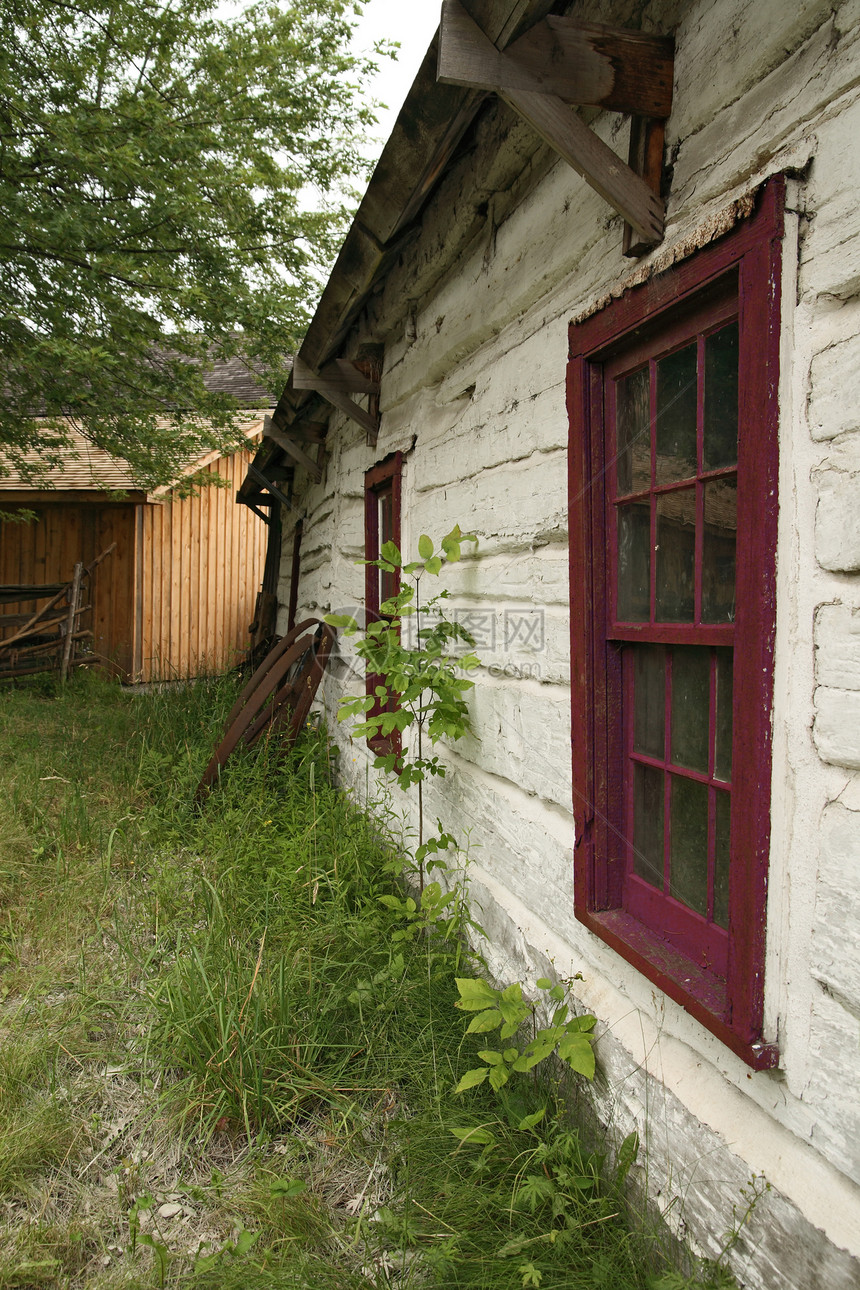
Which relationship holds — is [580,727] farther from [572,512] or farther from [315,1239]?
[315,1239]

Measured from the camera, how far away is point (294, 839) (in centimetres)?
405

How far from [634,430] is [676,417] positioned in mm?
184

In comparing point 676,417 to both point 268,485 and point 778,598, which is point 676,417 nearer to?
point 778,598

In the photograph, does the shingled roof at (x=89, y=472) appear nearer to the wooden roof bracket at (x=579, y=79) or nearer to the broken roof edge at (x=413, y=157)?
the broken roof edge at (x=413, y=157)

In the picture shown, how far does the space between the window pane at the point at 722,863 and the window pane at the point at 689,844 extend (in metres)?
0.06

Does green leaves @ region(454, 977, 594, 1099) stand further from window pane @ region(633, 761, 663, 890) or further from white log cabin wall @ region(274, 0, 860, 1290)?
window pane @ region(633, 761, 663, 890)

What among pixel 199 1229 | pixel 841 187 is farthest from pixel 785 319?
pixel 199 1229

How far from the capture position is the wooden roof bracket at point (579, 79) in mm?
1744

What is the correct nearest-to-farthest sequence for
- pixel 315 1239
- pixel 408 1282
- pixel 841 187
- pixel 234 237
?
pixel 841 187, pixel 408 1282, pixel 315 1239, pixel 234 237

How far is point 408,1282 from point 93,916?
2364 millimetres

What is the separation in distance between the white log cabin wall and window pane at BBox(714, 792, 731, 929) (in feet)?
0.82

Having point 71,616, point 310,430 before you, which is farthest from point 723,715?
point 71,616

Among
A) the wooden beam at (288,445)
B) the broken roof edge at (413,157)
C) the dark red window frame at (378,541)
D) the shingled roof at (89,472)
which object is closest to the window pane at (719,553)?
the broken roof edge at (413,157)

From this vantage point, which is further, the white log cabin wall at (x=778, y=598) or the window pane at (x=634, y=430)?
the window pane at (x=634, y=430)
